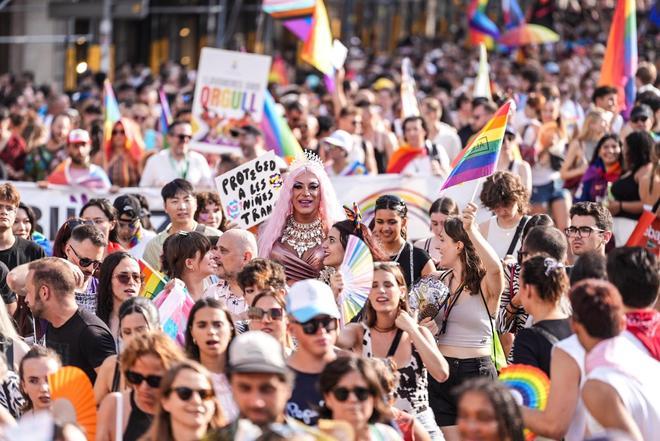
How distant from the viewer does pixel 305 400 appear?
241 inches

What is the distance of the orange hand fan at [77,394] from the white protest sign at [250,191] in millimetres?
3988

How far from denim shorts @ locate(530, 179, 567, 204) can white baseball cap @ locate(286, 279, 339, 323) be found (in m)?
7.19

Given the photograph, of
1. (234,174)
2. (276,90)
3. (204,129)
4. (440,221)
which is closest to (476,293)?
(440,221)

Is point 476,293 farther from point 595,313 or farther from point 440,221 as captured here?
point 595,313

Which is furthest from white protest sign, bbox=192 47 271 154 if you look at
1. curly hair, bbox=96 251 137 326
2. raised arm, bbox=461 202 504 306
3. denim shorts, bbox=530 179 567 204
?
raised arm, bbox=461 202 504 306

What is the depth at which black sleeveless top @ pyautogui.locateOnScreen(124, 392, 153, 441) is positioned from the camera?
242 inches

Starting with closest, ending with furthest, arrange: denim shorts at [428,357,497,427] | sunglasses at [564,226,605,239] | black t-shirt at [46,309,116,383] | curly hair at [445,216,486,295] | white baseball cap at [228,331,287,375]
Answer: white baseball cap at [228,331,287,375] → black t-shirt at [46,309,116,383] → denim shorts at [428,357,497,427] → curly hair at [445,216,486,295] → sunglasses at [564,226,605,239]

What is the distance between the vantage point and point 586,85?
853 inches

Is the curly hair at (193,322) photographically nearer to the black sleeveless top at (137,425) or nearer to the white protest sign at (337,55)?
the black sleeveless top at (137,425)

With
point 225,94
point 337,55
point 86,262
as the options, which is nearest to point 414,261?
point 86,262

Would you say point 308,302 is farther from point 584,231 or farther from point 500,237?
point 500,237

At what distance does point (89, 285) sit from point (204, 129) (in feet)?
20.3

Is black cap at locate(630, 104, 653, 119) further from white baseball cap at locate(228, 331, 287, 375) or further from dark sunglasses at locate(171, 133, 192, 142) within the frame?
white baseball cap at locate(228, 331, 287, 375)

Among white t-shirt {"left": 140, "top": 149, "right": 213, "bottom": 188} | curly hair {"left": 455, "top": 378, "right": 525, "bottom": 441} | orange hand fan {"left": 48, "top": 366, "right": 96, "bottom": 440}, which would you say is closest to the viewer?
curly hair {"left": 455, "top": 378, "right": 525, "bottom": 441}
